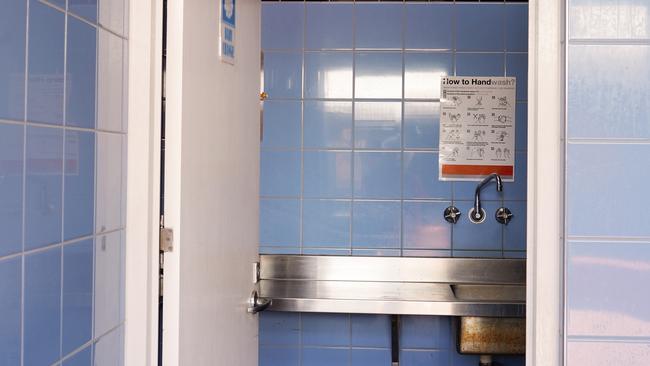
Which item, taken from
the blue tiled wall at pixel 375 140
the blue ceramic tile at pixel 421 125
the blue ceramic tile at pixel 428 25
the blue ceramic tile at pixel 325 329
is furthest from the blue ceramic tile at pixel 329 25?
the blue ceramic tile at pixel 325 329

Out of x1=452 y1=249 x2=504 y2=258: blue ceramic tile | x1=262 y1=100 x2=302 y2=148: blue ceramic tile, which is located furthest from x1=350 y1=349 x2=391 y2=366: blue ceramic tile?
x1=262 y1=100 x2=302 y2=148: blue ceramic tile

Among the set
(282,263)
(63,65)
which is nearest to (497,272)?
(282,263)

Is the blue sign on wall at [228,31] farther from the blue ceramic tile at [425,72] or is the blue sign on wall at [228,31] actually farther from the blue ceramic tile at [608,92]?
the blue ceramic tile at [425,72]

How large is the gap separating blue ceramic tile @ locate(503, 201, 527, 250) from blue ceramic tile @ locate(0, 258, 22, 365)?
1987 mm

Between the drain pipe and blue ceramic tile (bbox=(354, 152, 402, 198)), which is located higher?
blue ceramic tile (bbox=(354, 152, 402, 198))

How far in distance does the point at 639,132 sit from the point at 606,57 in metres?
0.15

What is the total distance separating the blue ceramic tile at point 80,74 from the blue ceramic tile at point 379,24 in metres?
1.54

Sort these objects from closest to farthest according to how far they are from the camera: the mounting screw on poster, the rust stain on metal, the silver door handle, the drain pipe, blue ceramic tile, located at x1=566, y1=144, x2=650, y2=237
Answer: blue ceramic tile, located at x1=566, y1=144, x2=650, y2=237 → the mounting screw on poster → the silver door handle → the rust stain on metal → the drain pipe

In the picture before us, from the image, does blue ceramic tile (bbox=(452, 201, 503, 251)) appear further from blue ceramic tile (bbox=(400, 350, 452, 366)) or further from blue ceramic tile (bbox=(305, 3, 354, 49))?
blue ceramic tile (bbox=(305, 3, 354, 49))

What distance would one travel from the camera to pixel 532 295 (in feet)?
4.65

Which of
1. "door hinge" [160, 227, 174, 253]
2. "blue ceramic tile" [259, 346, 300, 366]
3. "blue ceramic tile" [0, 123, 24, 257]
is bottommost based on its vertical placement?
"blue ceramic tile" [259, 346, 300, 366]

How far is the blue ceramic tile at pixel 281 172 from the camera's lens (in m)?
2.74

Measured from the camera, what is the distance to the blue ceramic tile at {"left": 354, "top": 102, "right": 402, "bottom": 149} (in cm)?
271

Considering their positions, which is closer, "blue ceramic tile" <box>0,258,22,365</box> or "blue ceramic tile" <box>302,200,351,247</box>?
"blue ceramic tile" <box>0,258,22,365</box>
